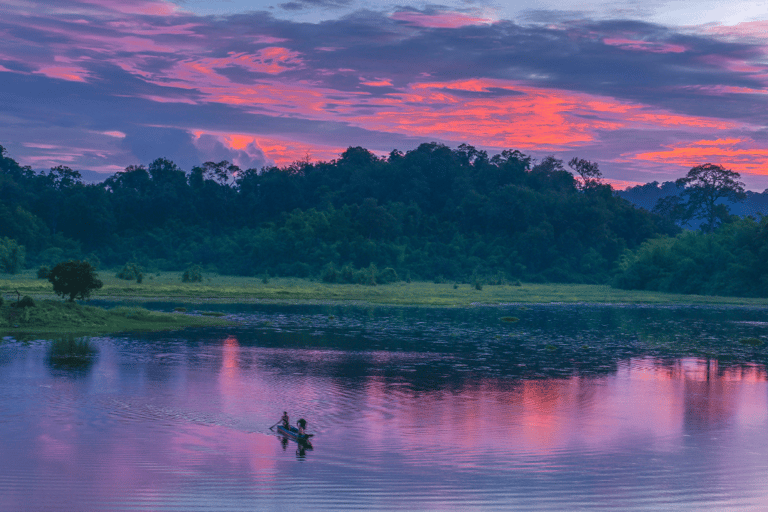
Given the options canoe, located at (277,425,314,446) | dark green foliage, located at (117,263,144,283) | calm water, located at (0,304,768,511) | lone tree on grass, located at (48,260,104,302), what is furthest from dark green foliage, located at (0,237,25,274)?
canoe, located at (277,425,314,446)

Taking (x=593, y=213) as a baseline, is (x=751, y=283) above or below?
below

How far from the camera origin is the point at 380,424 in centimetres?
2116

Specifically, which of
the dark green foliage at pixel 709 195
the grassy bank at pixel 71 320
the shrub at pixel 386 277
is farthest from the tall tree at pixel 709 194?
the grassy bank at pixel 71 320

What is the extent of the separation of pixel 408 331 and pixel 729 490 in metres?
30.5

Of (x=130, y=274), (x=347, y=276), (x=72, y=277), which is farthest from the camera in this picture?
(x=347, y=276)

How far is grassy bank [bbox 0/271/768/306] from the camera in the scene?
66.5 metres

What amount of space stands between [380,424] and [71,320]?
2540cm

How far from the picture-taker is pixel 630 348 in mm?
40656

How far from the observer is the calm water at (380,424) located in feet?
49.3

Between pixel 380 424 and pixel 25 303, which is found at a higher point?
pixel 25 303

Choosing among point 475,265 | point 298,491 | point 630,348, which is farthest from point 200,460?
point 475,265

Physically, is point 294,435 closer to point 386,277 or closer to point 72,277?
point 72,277

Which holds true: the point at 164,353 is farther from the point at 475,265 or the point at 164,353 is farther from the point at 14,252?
the point at 475,265

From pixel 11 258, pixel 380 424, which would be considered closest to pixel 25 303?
pixel 380 424
